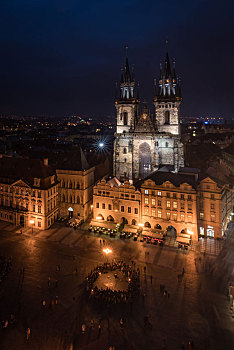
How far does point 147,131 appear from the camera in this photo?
Answer: 7262cm

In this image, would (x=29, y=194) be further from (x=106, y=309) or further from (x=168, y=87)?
(x=168, y=87)

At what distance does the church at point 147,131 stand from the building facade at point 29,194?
81.4 ft

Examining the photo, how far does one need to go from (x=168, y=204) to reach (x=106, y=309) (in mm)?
25301

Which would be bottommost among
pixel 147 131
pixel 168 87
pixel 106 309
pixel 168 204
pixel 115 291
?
pixel 106 309

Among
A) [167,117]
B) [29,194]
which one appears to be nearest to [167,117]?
[167,117]

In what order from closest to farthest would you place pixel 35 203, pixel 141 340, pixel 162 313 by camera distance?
pixel 141 340 → pixel 162 313 → pixel 35 203

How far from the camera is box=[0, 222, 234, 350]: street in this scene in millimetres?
27734

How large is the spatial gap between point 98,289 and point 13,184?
3236 centimetres

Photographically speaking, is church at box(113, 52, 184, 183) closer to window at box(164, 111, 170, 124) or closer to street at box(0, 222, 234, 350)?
window at box(164, 111, 170, 124)

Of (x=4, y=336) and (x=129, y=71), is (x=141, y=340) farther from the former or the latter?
(x=129, y=71)

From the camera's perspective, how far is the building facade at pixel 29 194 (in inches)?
2144

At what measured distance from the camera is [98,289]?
3522cm

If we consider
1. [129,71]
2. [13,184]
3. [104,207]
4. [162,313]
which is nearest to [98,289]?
[162,313]

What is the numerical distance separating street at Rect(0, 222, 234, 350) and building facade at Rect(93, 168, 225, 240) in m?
5.23
